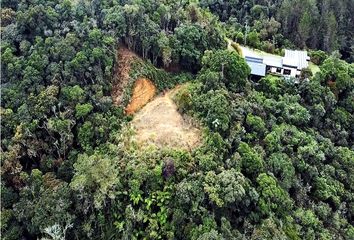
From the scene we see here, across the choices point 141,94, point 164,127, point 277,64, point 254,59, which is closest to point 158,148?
point 164,127

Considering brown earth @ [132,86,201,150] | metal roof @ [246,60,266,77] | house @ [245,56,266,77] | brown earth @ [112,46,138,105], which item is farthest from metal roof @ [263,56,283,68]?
brown earth @ [112,46,138,105]

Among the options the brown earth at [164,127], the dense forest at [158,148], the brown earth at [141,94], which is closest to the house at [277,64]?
the dense forest at [158,148]

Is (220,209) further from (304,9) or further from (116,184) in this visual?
(304,9)

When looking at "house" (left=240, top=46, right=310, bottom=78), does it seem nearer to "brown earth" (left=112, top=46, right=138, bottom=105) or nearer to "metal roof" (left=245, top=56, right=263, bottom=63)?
"metal roof" (left=245, top=56, right=263, bottom=63)

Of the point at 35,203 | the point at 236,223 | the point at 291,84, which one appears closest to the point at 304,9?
the point at 291,84

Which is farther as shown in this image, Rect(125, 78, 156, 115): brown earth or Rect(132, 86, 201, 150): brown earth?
Rect(125, 78, 156, 115): brown earth

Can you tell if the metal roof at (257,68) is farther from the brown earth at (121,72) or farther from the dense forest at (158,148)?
the brown earth at (121,72)
